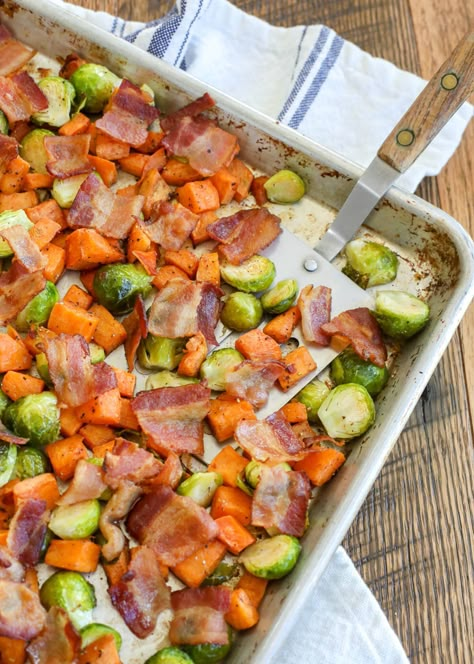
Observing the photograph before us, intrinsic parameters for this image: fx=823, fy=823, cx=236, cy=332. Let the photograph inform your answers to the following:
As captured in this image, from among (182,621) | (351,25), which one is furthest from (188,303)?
(351,25)

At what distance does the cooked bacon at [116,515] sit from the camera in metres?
2.96

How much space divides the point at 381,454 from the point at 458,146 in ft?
6.90

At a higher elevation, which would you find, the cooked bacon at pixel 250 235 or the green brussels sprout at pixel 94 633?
the cooked bacon at pixel 250 235

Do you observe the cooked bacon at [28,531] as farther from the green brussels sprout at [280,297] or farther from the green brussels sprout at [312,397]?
the green brussels sprout at [280,297]

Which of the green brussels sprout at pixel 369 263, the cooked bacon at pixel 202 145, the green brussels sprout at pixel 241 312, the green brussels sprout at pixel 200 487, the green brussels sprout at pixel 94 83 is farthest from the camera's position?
the green brussels sprout at pixel 94 83

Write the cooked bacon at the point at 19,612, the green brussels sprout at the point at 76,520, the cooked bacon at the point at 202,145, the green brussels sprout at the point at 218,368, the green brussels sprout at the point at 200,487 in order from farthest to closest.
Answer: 1. the cooked bacon at the point at 202,145
2. the green brussels sprout at the point at 218,368
3. the green brussels sprout at the point at 200,487
4. the green brussels sprout at the point at 76,520
5. the cooked bacon at the point at 19,612

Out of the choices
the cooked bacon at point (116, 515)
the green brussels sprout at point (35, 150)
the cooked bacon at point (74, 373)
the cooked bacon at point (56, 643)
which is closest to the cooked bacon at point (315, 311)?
the cooked bacon at point (74, 373)

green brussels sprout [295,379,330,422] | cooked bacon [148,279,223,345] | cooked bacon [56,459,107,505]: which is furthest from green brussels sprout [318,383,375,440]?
cooked bacon [56,459,107,505]

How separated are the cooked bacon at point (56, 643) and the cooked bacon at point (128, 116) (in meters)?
2.06

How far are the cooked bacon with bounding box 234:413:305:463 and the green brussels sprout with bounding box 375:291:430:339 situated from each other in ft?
2.02

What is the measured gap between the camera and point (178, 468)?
3.09 m

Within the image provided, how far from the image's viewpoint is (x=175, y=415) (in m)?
3.15

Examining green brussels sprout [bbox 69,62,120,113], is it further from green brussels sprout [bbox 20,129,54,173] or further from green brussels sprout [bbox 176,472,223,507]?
green brussels sprout [bbox 176,472,223,507]

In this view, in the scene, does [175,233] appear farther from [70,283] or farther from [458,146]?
[458,146]
